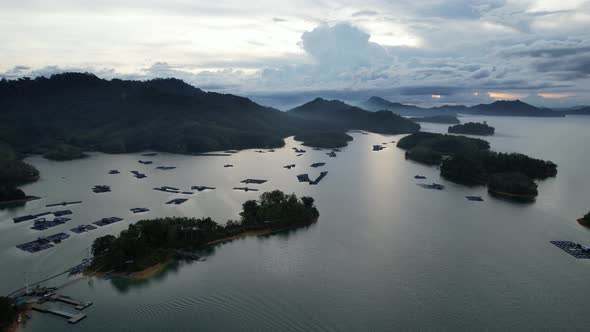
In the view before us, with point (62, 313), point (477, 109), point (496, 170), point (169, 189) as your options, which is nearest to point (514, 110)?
point (477, 109)

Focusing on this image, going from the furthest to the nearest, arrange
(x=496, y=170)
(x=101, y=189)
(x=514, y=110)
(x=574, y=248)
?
(x=514, y=110)
(x=496, y=170)
(x=101, y=189)
(x=574, y=248)

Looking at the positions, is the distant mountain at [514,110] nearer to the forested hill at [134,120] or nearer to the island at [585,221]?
the forested hill at [134,120]

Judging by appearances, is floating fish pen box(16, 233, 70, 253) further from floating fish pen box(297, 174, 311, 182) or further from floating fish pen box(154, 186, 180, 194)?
floating fish pen box(297, 174, 311, 182)

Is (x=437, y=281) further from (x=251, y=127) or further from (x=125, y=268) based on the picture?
(x=251, y=127)

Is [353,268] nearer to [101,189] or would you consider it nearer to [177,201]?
[177,201]

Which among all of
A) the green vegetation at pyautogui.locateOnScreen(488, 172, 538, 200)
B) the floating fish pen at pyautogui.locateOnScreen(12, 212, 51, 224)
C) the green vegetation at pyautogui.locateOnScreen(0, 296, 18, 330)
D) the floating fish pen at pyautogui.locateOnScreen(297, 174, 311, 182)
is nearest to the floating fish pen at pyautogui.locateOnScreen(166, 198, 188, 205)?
the floating fish pen at pyautogui.locateOnScreen(12, 212, 51, 224)

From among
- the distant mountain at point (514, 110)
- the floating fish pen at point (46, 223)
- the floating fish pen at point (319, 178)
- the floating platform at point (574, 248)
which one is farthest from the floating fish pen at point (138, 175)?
the distant mountain at point (514, 110)
